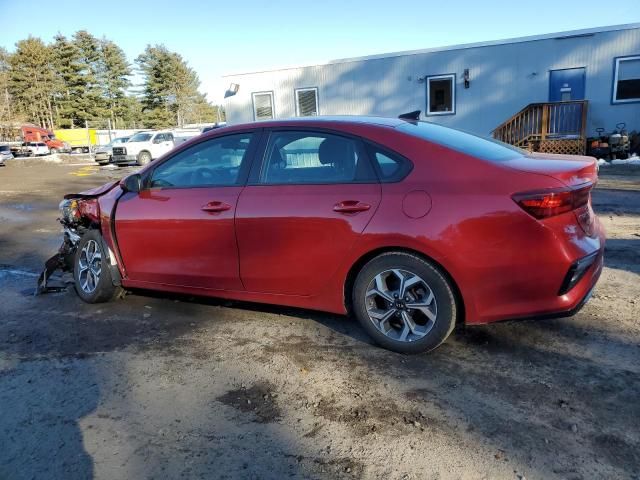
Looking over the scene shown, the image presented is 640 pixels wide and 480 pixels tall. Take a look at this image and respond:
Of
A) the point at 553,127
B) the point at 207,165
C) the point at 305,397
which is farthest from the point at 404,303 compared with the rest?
the point at 553,127

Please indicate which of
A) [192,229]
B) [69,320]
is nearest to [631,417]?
[192,229]

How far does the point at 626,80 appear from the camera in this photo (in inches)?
611

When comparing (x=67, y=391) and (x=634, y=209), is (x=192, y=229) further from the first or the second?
(x=634, y=209)

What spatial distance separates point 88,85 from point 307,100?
6001 cm

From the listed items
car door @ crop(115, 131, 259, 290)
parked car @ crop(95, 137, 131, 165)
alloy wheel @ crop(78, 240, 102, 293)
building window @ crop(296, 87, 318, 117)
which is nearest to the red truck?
parked car @ crop(95, 137, 131, 165)

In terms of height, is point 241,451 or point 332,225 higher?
point 332,225

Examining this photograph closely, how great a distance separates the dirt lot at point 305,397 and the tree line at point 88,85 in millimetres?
64044

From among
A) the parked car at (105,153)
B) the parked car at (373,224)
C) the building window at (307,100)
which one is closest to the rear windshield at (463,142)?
the parked car at (373,224)

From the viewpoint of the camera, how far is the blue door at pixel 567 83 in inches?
623

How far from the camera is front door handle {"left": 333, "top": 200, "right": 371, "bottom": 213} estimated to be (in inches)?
127

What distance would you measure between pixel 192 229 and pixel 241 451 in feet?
6.32

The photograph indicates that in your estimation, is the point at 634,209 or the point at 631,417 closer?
the point at 631,417

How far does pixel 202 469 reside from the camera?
231 centimetres

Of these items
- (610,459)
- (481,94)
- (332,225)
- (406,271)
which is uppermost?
(481,94)
